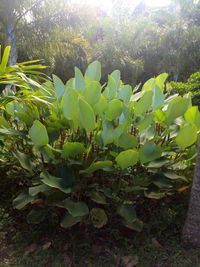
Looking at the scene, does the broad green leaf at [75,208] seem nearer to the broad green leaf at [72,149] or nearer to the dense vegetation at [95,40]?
the broad green leaf at [72,149]

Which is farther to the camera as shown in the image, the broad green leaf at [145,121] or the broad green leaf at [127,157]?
the broad green leaf at [145,121]

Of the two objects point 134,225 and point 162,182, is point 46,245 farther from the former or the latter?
point 162,182

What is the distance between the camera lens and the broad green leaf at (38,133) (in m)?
1.17

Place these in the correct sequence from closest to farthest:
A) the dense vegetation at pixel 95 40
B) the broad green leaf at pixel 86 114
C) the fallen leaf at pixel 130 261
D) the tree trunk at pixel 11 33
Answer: the broad green leaf at pixel 86 114
the fallen leaf at pixel 130 261
the tree trunk at pixel 11 33
the dense vegetation at pixel 95 40

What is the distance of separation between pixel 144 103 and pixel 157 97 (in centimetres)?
14

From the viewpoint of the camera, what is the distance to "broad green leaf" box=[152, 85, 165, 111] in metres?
1.44

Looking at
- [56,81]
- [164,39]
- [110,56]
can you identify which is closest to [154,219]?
[56,81]

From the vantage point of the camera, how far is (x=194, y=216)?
4.14ft

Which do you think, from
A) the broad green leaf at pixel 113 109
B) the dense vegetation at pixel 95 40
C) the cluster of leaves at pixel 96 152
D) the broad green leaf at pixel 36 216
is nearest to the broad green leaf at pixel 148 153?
the cluster of leaves at pixel 96 152

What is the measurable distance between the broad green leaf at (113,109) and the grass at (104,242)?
23.0 inches

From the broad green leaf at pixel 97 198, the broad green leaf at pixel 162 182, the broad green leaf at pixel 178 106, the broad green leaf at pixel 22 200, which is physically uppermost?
the broad green leaf at pixel 178 106

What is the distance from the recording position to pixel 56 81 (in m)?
1.47

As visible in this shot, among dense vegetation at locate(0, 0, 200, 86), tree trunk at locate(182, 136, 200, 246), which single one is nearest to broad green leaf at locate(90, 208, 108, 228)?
tree trunk at locate(182, 136, 200, 246)

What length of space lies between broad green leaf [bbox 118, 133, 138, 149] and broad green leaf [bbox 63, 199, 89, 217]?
39 cm
